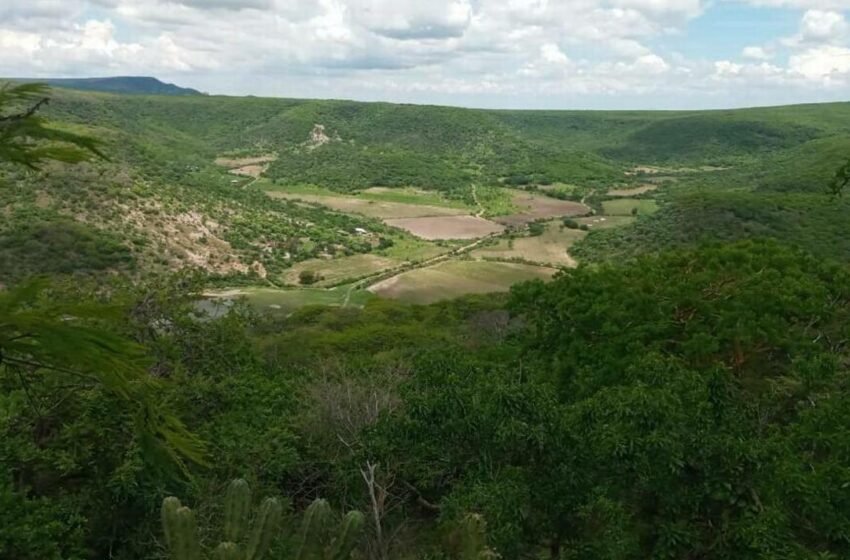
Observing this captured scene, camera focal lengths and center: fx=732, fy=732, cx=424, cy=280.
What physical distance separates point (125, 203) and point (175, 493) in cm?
7113

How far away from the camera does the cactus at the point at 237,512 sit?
37.7 feet

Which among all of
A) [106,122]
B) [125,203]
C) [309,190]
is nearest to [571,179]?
[309,190]

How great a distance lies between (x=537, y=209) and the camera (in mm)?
135375

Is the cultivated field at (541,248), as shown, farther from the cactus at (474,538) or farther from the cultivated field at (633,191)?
the cactus at (474,538)

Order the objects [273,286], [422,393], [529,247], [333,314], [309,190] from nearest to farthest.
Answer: [422,393] → [333,314] → [273,286] → [529,247] → [309,190]

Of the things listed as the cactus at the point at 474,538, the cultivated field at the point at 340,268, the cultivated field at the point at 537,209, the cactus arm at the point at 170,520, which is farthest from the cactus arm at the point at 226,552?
the cultivated field at the point at 537,209

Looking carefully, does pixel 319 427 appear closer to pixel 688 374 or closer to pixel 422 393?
pixel 422 393

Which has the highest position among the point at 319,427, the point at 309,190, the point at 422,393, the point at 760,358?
the point at 422,393

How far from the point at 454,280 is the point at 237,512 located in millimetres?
61702

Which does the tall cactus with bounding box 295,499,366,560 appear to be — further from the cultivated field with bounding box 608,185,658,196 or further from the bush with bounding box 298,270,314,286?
the cultivated field with bounding box 608,185,658,196

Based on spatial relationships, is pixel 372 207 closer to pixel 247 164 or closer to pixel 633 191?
pixel 247 164

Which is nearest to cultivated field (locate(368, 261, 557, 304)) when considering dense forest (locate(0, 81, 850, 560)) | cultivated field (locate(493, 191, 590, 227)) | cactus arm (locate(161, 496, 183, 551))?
dense forest (locate(0, 81, 850, 560))

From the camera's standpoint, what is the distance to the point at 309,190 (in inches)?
5984

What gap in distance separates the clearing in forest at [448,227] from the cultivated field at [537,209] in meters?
4.20
